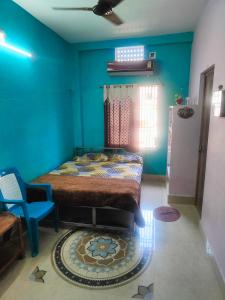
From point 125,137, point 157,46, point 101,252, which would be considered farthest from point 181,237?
point 157,46

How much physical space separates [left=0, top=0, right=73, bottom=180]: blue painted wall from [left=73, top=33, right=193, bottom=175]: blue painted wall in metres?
0.40

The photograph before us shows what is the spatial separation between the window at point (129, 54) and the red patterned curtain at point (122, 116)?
563 mm

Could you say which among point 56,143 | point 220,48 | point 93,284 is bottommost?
point 93,284

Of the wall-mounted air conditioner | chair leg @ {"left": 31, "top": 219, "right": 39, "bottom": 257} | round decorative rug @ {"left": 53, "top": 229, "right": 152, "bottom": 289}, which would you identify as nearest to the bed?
round decorative rug @ {"left": 53, "top": 229, "right": 152, "bottom": 289}

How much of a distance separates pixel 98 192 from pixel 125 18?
8.99ft

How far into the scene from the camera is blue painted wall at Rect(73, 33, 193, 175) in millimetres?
4012

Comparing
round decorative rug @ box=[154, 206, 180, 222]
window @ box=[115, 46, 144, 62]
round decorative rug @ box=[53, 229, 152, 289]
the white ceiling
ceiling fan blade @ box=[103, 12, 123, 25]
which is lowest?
round decorative rug @ box=[53, 229, 152, 289]

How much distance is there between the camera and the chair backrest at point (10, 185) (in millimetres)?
2409

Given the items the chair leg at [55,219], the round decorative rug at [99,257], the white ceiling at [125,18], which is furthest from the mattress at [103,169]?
the white ceiling at [125,18]

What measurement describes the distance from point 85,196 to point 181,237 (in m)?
1.34

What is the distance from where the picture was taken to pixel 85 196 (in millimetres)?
2701

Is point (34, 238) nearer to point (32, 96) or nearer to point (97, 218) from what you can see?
point (97, 218)

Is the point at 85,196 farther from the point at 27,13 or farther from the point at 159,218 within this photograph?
the point at 27,13

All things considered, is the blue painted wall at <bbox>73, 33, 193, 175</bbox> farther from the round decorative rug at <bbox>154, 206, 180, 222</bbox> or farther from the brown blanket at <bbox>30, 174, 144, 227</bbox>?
the brown blanket at <bbox>30, 174, 144, 227</bbox>
